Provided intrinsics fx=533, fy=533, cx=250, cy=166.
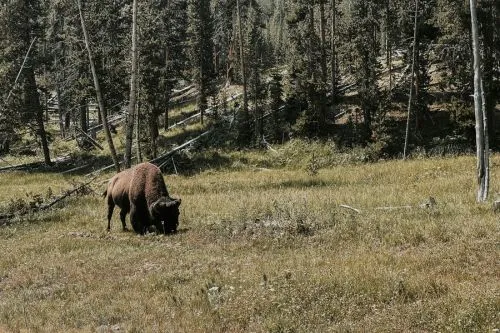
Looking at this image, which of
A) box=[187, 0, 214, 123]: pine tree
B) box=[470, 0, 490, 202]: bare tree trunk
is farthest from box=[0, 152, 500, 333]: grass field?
box=[187, 0, 214, 123]: pine tree

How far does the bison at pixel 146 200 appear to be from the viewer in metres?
15.7

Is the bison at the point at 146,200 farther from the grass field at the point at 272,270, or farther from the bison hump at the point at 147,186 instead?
the grass field at the point at 272,270

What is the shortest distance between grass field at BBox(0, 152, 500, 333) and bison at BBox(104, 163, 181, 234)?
66 cm

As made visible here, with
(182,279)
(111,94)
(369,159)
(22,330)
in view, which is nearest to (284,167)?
(369,159)

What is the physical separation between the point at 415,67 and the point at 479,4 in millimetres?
8784

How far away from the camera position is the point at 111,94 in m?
49.3

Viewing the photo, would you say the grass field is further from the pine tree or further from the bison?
the pine tree

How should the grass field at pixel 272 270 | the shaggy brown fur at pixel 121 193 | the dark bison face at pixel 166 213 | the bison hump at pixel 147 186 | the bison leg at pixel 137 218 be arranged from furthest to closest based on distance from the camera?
the shaggy brown fur at pixel 121 193 → the bison leg at pixel 137 218 → the bison hump at pixel 147 186 → the dark bison face at pixel 166 213 → the grass field at pixel 272 270

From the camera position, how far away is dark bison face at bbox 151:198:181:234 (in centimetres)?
1552

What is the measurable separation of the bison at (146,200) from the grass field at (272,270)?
0.66m

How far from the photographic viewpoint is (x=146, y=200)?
16.5 m

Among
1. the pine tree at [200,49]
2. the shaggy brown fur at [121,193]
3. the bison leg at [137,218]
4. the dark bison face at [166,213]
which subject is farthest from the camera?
the pine tree at [200,49]

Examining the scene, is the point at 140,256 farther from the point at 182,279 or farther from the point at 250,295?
the point at 250,295

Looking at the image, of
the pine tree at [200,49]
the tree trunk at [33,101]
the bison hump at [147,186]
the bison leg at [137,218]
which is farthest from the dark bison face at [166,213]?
the pine tree at [200,49]
